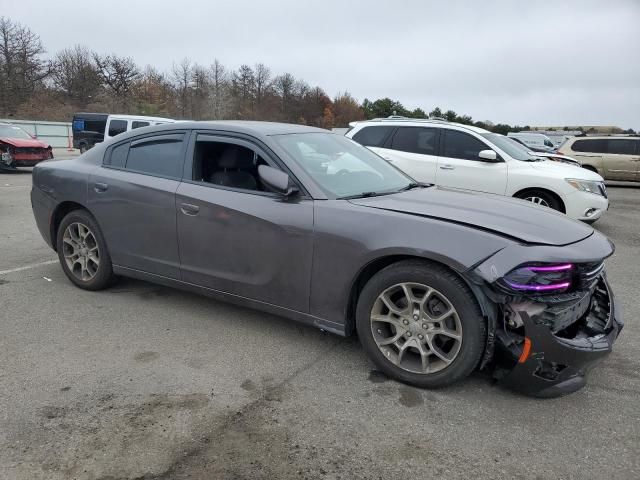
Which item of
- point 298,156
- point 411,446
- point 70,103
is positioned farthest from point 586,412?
point 70,103

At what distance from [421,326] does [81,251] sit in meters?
3.32

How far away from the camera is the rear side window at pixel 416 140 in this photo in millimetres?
8758

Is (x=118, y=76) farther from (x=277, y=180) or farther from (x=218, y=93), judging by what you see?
(x=277, y=180)

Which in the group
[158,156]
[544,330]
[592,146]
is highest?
[592,146]

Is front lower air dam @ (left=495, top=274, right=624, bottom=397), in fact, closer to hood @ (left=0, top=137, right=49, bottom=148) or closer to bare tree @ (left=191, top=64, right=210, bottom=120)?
hood @ (left=0, top=137, right=49, bottom=148)

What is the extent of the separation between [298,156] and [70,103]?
57.7 metres

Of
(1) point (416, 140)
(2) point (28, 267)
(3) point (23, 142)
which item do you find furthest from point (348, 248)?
(3) point (23, 142)

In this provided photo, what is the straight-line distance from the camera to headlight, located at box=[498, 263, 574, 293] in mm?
2764

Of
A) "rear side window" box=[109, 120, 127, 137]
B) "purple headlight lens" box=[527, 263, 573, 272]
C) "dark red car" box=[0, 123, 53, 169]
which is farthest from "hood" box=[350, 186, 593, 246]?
"rear side window" box=[109, 120, 127, 137]

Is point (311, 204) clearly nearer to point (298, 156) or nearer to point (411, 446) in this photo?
point (298, 156)

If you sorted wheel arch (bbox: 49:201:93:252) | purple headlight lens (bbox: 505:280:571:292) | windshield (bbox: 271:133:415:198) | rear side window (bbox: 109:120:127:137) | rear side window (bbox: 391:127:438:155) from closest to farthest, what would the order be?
purple headlight lens (bbox: 505:280:571:292) → windshield (bbox: 271:133:415:198) → wheel arch (bbox: 49:201:93:252) → rear side window (bbox: 391:127:438:155) → rear side window (bbox: 109:120:127:137)

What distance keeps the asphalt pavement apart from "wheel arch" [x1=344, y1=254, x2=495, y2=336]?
0.35 metres

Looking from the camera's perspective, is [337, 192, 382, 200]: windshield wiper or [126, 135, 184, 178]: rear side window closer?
[337, 192, 382, 200]: windshield wiper

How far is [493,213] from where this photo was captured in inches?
129
